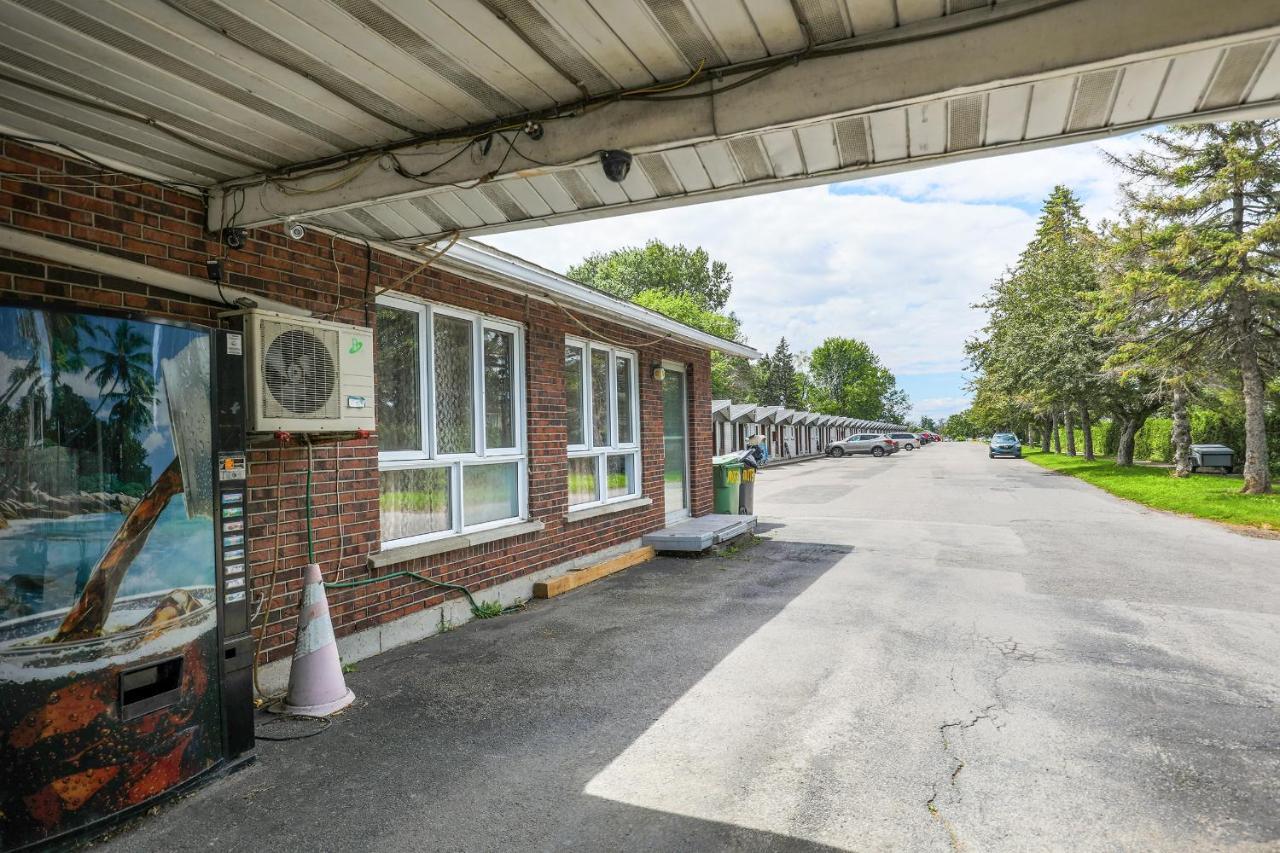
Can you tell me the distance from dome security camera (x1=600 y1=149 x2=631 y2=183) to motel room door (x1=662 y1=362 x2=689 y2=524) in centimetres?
683

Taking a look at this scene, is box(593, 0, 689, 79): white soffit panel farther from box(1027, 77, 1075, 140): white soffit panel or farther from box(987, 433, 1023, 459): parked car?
box(987, 433, 1023, 459): parked car

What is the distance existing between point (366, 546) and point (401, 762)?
1.91 metres

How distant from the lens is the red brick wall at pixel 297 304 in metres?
3.36

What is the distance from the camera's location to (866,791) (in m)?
3.08

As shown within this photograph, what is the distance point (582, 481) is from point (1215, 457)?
20789 millimetres

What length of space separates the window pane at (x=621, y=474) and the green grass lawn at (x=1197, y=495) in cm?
982

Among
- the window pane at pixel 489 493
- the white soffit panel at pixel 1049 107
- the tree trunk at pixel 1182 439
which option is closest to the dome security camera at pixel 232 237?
the window pane at pixel 489 493

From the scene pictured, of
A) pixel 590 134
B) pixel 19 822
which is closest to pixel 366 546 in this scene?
pixel 19 822

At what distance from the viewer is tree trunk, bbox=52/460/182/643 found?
271 centimetres

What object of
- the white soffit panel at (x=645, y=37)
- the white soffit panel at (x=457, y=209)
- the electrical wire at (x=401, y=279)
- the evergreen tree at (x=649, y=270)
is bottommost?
the electrical wire at (x=401, y=279)

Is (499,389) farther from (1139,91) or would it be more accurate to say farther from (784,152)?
(1139,91)

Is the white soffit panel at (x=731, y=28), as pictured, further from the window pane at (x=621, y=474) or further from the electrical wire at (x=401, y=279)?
the window pane at (x=621, y=474)

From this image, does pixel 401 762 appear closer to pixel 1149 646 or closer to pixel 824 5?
pixel 824 5

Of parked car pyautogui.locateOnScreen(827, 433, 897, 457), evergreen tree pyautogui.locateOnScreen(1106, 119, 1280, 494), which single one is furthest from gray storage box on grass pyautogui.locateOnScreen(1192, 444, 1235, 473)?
parked car pyautogui.locateOnScreen(827, 433, 897, 457)
